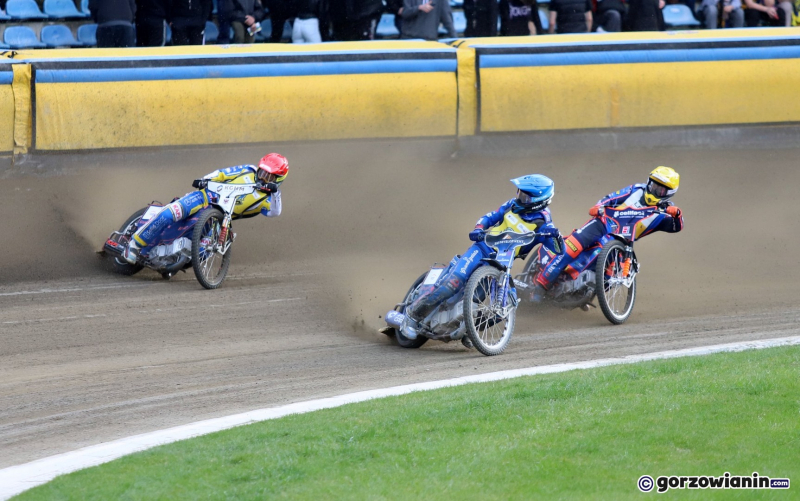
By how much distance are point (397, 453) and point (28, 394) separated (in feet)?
12.2

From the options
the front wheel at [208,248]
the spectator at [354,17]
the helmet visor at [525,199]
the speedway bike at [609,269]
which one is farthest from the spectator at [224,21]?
the helmet visor at [525,199]

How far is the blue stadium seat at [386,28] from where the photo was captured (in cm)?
1852

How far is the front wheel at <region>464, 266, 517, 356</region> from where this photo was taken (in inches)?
397

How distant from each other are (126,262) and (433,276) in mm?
4578

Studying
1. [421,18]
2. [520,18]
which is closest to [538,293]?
[421,18]

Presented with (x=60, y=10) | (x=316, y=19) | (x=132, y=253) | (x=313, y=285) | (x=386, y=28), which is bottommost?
(x=313, y=285)

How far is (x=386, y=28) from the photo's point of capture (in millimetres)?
18578

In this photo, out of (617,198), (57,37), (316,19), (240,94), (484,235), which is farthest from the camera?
(316,19)

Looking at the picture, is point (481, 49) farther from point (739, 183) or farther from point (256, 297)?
point (256, 297)

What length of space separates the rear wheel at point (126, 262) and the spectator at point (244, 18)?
15.8 feet

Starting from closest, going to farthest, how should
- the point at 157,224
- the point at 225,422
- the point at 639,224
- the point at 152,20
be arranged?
1. the point at 225,422
2. the point at 639,224
3. the point at 157,224
4. the point at 152,20

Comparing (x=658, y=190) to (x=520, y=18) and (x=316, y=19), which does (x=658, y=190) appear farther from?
(x=316, y=19)

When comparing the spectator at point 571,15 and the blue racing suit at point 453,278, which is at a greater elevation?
the spectator at point 571,15

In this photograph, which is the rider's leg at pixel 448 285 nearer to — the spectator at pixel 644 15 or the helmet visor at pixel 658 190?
the helmet visor at pixel 658 190
